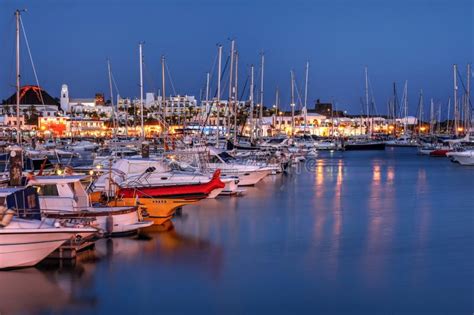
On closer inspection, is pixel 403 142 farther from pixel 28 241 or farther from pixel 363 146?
pixel 28 241

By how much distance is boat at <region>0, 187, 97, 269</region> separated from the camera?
58.9 ft

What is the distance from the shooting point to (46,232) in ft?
59.6

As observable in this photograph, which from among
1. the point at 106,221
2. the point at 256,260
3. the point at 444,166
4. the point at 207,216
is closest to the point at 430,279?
the point at 256,260

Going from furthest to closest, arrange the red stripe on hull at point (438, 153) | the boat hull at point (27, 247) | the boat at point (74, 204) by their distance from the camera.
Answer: the red stripe on hull at point (438, 153) → the boat at point (74, 204) → the boat hull at point (27, 247)

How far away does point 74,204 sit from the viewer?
856 inches

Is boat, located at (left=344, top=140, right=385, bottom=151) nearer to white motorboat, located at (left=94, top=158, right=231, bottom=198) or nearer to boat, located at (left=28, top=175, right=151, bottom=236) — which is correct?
white motorboat, located at (left=94, top=158, right=231, bottom=198)

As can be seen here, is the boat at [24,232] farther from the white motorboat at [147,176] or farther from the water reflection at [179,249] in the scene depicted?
the white motorboat at [147,176]

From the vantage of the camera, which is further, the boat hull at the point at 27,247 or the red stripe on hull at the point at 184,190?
the red stripe on hull at the point at 184,190

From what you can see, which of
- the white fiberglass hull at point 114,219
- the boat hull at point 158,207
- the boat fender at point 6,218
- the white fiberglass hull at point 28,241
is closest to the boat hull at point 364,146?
the boat hull at point 158,207

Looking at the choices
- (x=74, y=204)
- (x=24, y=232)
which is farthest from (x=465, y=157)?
(x=24, y=232)

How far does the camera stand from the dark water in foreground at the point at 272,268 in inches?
671

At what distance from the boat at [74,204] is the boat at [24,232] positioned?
1794 mm

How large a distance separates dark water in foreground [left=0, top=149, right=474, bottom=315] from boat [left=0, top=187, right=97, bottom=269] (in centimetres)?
39

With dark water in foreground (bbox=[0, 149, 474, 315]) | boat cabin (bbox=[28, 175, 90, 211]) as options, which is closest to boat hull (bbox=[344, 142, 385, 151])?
dark water in foreground (bbox=[0, 149, 474, 315])
